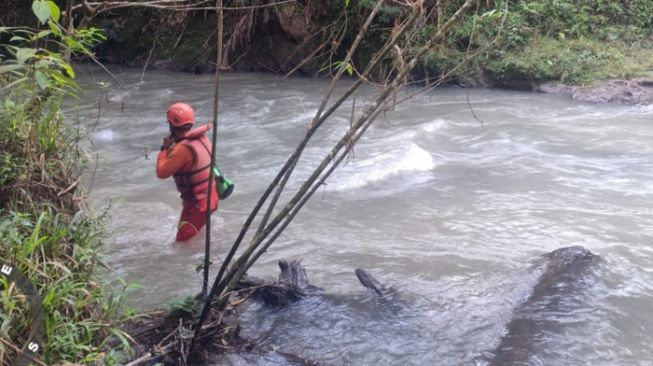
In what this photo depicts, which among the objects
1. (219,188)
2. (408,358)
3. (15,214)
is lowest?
(408,358)

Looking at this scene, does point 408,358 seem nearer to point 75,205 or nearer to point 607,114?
point 75,205

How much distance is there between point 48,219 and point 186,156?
7.25 ft

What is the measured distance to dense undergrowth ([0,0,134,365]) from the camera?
292 cm

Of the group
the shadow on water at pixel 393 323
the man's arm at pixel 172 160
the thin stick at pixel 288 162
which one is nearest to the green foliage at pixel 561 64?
the shadow on water at pixel 393 323

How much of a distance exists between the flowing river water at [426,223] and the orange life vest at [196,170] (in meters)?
0.55

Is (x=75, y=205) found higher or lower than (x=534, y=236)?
higher

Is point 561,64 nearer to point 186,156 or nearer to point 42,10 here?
point 186,156

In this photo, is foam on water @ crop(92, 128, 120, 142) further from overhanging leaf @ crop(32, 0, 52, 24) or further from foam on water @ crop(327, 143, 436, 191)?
overhanging leaf @ crop(32, 0, 52, 24)

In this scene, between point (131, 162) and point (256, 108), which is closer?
point (131, 162)

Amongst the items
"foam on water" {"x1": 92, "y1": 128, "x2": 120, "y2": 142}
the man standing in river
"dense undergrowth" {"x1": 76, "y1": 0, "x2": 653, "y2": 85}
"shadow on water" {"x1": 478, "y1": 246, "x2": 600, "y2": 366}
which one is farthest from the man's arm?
"dense undergrowth" {"x1": 76, "y1": 0, "x2": 653, "y2": 85}

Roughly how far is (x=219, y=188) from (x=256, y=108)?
7.75m

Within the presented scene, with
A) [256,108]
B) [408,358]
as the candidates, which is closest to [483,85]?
[256,108]

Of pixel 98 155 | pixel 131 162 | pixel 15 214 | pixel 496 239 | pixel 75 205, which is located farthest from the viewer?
pixel 131 162

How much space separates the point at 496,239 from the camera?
6.60 meters
